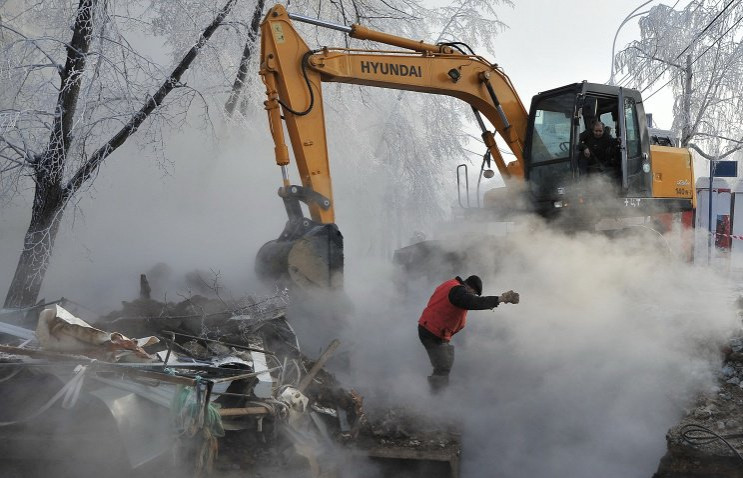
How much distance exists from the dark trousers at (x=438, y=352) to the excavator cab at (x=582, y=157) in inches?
103

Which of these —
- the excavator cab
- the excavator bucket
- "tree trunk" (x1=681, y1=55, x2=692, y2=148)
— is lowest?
the excavator bucket

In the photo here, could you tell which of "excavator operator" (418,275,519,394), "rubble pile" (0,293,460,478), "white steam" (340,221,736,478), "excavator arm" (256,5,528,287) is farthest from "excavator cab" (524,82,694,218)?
"rubble pile" (0,293,460,478)

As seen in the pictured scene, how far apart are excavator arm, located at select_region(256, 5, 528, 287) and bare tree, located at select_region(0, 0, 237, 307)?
Result: 1840mm

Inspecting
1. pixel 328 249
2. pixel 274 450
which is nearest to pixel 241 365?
pixel 274 450

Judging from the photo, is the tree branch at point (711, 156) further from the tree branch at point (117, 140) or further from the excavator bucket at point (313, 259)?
the tree branch at point (117, 140)

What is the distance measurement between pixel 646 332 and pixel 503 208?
→ 287 centimetres

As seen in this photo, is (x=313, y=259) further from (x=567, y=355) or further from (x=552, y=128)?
(x=552, y=128)

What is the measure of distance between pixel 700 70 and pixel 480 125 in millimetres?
15732

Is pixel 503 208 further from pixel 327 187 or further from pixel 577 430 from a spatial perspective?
pixel 577 430

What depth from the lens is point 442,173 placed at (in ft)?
59.0

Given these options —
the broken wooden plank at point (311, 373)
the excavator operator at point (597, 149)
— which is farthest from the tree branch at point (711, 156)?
the broken wooden plank at point (311, 373)

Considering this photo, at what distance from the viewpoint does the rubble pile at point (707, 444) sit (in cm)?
563

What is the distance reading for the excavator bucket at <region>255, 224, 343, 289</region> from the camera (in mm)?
7430

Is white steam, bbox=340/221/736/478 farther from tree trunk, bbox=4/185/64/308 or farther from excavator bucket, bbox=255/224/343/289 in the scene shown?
tree trunk, bbox=4/185/64/308
